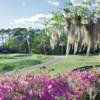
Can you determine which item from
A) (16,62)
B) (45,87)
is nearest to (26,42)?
(16,62)

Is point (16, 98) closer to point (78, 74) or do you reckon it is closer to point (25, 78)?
point (25, 78)

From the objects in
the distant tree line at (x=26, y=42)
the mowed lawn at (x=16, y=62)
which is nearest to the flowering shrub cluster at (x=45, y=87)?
the mowed lawn at (x=16, y=62)

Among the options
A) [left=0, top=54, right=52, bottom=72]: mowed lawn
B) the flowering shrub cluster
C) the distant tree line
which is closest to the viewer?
the flowering shrub cluster

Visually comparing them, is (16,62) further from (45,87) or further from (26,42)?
(26,42)

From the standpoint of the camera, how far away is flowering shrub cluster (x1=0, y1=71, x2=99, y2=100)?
664 cm

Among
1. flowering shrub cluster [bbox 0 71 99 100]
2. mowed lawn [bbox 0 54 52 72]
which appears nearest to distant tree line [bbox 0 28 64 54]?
mowed lawn [bbox 0 54 52 72]

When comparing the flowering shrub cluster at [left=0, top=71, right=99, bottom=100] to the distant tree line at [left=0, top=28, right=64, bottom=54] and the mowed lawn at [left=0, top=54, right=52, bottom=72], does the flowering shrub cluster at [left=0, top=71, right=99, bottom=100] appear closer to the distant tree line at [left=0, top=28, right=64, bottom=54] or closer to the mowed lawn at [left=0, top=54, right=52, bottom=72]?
the mowed lawn at [left=0, top=54, right=52, bottom=72]

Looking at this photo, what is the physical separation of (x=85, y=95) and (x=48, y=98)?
1.30 m

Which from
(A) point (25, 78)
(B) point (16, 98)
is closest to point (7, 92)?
(B) point (16, 98)

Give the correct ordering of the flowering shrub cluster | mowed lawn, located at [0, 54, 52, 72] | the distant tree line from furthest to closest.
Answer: the distant tree line, mowed lawn, located at [0, 54, 52, 72], the flowering shrub cluster

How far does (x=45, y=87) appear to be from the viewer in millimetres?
7023

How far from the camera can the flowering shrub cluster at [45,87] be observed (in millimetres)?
6645

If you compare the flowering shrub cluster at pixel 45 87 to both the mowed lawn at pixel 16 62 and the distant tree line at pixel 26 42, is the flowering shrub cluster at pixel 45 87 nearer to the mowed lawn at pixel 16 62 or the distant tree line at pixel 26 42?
the mowed lawn at pixel 16 62

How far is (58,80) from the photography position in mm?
7684
